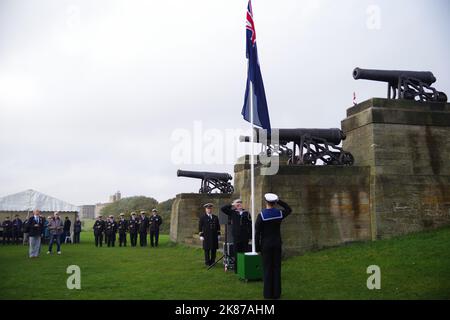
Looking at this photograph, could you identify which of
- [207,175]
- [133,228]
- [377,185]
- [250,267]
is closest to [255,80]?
[250,267]

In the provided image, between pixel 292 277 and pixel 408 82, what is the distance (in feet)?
26.0

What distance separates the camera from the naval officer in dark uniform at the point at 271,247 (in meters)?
6.41

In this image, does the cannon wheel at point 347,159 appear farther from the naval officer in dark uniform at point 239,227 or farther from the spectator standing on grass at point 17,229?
the spectator standing on grass at point 17,229

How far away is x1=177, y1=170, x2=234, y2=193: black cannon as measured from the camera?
23719 mm

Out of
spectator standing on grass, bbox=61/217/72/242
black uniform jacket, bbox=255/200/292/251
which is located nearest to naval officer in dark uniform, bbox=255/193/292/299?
black uniform jacket, bbox=255/200/292/251

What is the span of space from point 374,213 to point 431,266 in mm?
3599

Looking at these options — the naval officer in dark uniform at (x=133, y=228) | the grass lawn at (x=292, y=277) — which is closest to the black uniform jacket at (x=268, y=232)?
the grass lawn at (x=292, y=277)

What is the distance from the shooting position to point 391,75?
12.7m

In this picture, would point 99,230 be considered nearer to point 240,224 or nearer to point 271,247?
point 240,224

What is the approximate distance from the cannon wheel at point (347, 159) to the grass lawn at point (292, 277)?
2.61 metres

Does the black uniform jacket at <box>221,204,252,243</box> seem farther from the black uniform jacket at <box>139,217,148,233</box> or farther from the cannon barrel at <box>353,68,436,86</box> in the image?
the black uniform jacket at <box>139,217,148,233</box>

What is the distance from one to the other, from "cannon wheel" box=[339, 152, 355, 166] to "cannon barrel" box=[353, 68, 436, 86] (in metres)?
2.36

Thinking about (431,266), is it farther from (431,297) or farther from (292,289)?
(292,289)

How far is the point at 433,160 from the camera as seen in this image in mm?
12133
